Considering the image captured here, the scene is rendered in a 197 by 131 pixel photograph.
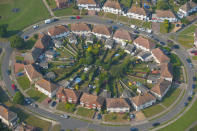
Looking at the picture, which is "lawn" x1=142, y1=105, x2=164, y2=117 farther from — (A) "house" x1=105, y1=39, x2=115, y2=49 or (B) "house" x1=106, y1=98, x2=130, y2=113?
(A) "house" x1=105, y1=39, x2=115, y2=49

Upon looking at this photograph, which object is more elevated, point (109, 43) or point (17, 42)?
point (17, 42)

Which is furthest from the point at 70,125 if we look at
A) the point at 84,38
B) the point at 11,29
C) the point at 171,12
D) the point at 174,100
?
the point at 171,12

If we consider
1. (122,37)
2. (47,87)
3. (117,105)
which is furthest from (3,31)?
(117,105)

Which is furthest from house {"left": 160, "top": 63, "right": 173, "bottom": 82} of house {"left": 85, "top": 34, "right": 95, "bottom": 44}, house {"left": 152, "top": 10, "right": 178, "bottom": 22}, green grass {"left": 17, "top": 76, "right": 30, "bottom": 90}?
green grass {"left": 17, "top": 76, "right": 30, "bottom": 90}

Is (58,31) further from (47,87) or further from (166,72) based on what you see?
(166,72)

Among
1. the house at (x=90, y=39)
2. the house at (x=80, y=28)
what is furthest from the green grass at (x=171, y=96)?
the house at (x=80, y=28)

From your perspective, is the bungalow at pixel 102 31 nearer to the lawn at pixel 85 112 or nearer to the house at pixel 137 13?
the house at pixel 137 13

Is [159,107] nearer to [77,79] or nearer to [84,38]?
[77,79]

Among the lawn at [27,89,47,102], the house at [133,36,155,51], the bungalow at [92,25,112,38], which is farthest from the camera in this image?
the bungalow at [92,25,112,38]
